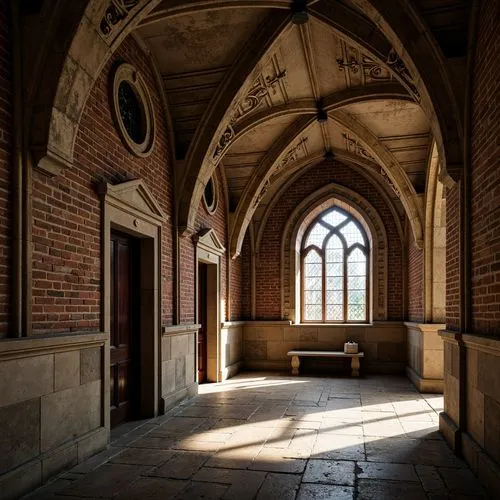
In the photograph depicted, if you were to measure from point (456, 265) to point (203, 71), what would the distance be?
13.4ft

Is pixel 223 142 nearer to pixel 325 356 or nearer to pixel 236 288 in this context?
pixel 236 288

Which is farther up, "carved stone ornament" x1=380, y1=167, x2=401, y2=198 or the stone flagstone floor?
"carved stone ornament" x1=380, y1=167, x2=401, y2=198

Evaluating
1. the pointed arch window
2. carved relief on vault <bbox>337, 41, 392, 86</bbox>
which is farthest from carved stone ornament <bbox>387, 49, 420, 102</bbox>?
the pointed arch window

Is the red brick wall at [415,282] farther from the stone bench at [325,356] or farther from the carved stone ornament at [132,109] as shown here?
the carved stone ornament at [132,109]

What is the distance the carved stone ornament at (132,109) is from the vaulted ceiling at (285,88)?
56cm

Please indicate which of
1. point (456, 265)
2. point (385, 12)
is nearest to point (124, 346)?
point (456, 265)

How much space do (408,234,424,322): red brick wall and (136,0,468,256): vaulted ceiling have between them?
100cm

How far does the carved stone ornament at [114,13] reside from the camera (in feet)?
13.5

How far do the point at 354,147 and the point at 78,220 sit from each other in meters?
6.42

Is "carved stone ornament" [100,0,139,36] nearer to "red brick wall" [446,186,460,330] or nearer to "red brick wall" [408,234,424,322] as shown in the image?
"red brick wall" [446,186,460,330]

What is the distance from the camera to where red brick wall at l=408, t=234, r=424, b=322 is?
859 centimetres

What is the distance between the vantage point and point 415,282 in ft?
30.3

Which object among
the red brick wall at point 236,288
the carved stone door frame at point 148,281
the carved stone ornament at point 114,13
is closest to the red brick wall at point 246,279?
the red brick wall at point 236,288

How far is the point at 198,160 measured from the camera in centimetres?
695
